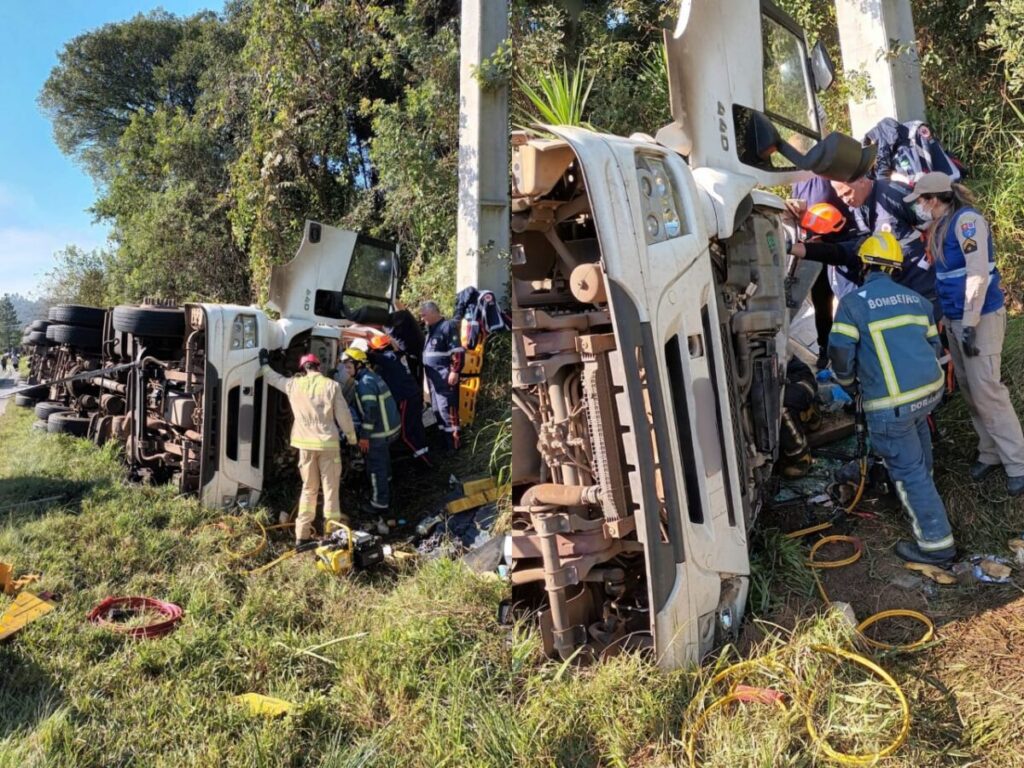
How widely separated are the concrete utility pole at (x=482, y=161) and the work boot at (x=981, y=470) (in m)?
1.86

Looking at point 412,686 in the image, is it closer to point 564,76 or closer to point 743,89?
point 564,76

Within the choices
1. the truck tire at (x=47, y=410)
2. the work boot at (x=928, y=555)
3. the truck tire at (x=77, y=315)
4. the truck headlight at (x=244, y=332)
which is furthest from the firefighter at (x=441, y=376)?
the truck tire at (x=47, y=410)

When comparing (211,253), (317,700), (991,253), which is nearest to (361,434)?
(211,253)

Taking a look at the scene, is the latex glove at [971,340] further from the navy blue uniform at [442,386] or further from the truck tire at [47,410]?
the truck tire at [47,410]

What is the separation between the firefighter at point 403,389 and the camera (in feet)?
12.9

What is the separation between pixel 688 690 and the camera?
1.60 meters

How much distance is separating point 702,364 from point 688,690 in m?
0.76

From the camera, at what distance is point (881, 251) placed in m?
2.30

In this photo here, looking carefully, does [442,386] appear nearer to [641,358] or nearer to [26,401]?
[641,358]

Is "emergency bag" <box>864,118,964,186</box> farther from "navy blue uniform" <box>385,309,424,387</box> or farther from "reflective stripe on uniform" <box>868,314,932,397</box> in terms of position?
"navy blue uniform" <box>385,309,424,387</box>

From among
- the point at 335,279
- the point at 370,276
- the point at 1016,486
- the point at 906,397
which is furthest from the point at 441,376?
the point at 1016,486

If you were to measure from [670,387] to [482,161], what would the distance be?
2.38 feet

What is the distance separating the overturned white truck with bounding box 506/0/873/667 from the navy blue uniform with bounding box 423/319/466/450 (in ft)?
2.08

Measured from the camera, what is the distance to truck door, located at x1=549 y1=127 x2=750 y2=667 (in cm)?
147
